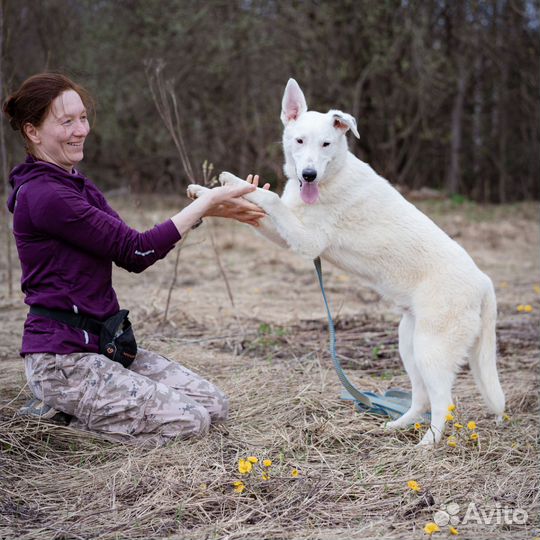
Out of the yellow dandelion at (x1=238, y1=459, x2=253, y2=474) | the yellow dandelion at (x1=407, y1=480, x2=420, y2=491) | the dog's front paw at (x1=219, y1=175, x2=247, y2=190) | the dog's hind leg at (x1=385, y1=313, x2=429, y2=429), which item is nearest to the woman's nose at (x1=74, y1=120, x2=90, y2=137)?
the dog's front paw at (x1=219, y1=175, x2=247, y2=190)

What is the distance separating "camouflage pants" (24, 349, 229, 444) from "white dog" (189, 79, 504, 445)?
1.05m

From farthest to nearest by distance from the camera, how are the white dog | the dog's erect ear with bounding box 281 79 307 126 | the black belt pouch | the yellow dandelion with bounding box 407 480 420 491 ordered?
1. the dog's erect ear with bounding box 281 79 307 126
2. the white dog
3. the black belt pouch
4. the yellow dandelion with bounding box 407 480 420 491

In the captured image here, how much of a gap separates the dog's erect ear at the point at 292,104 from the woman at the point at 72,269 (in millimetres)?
915

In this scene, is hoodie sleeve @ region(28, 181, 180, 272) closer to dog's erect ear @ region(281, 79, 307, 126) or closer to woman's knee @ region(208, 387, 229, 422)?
woman's knee @ region(208, 387, 229, 422)

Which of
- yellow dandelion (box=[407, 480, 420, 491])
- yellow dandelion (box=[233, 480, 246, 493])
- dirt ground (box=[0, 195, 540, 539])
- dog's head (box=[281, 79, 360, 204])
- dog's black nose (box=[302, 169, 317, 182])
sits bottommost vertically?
dirt ground (box=[0, 195, 540, 539])

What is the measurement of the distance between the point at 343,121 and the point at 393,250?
0.79 metres

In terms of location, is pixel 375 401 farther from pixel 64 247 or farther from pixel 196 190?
pixel 64 247

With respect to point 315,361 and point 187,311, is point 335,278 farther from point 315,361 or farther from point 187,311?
point 315,361

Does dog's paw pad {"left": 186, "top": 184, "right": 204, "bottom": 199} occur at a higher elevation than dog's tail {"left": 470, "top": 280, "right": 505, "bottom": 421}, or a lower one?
higher

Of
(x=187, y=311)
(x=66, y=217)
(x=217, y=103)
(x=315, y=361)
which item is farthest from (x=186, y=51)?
(x=66, y=217)

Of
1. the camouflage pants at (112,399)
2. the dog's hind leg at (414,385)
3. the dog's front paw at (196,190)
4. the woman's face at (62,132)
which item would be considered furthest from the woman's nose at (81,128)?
the dog's hind leg at (414,385)

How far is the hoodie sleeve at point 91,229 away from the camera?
3039mm

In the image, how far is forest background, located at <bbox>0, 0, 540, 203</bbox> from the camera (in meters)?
13.7

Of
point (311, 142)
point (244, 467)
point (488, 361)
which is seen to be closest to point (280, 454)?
point (244, 467)
